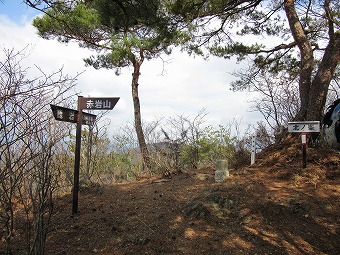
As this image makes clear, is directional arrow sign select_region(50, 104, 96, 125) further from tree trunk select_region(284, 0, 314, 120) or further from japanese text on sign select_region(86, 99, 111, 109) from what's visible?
tree trunk select_region(284, 0, 314, 120)

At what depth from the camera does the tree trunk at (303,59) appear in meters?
6.33

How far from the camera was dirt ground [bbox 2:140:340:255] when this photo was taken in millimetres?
3562

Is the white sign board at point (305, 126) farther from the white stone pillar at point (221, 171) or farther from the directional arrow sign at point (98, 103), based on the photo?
the directional arrow sign at point (98, 103)

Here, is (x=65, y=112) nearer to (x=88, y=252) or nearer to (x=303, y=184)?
(x=88, y=252)

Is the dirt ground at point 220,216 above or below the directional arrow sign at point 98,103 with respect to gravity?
below

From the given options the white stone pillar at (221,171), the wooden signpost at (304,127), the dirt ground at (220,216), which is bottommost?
the dirt ground at (220,216)

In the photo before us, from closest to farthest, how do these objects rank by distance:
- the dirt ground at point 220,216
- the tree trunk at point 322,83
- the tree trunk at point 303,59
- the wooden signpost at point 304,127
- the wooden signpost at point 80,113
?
the dirt ground at point 220,216
the wooden signpost at point 80,113
the wooden signpost at point 304,127
the tree trunk at point 322,83
the tree trunk at point 303,59

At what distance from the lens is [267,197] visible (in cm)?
454

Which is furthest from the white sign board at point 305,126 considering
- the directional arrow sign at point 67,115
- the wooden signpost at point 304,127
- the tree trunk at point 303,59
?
the directional arrow sign at point 67,115

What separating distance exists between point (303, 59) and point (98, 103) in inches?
175

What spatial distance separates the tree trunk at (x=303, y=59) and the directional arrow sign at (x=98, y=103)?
150 inches

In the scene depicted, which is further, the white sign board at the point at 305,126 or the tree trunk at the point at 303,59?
the tree trunk at the point at 303,59

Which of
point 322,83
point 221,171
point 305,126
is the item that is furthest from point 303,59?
point 221,171

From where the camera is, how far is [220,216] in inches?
167
